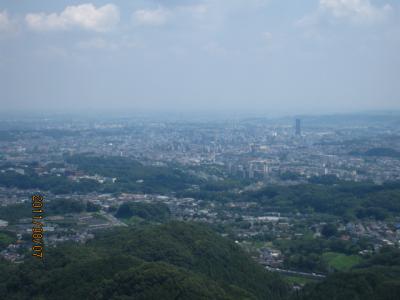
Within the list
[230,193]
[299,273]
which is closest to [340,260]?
[299,273]

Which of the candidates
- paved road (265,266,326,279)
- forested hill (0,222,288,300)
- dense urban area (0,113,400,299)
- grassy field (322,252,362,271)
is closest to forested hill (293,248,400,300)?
dense urban area (0,113,400,299)

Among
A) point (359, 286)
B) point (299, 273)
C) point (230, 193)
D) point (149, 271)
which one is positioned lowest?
point (299, 273)

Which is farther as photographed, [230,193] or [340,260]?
[230,193]

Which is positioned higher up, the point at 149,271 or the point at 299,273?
the point at 149,271

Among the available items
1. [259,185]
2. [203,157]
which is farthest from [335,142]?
[259,185]

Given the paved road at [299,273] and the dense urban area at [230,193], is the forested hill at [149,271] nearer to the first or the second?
the dense urban area at [230,193]

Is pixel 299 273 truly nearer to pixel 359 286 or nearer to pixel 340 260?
pixel 340 260

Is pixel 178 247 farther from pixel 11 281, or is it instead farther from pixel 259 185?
pixel 259 185

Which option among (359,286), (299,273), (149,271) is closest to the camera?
(149,271)
